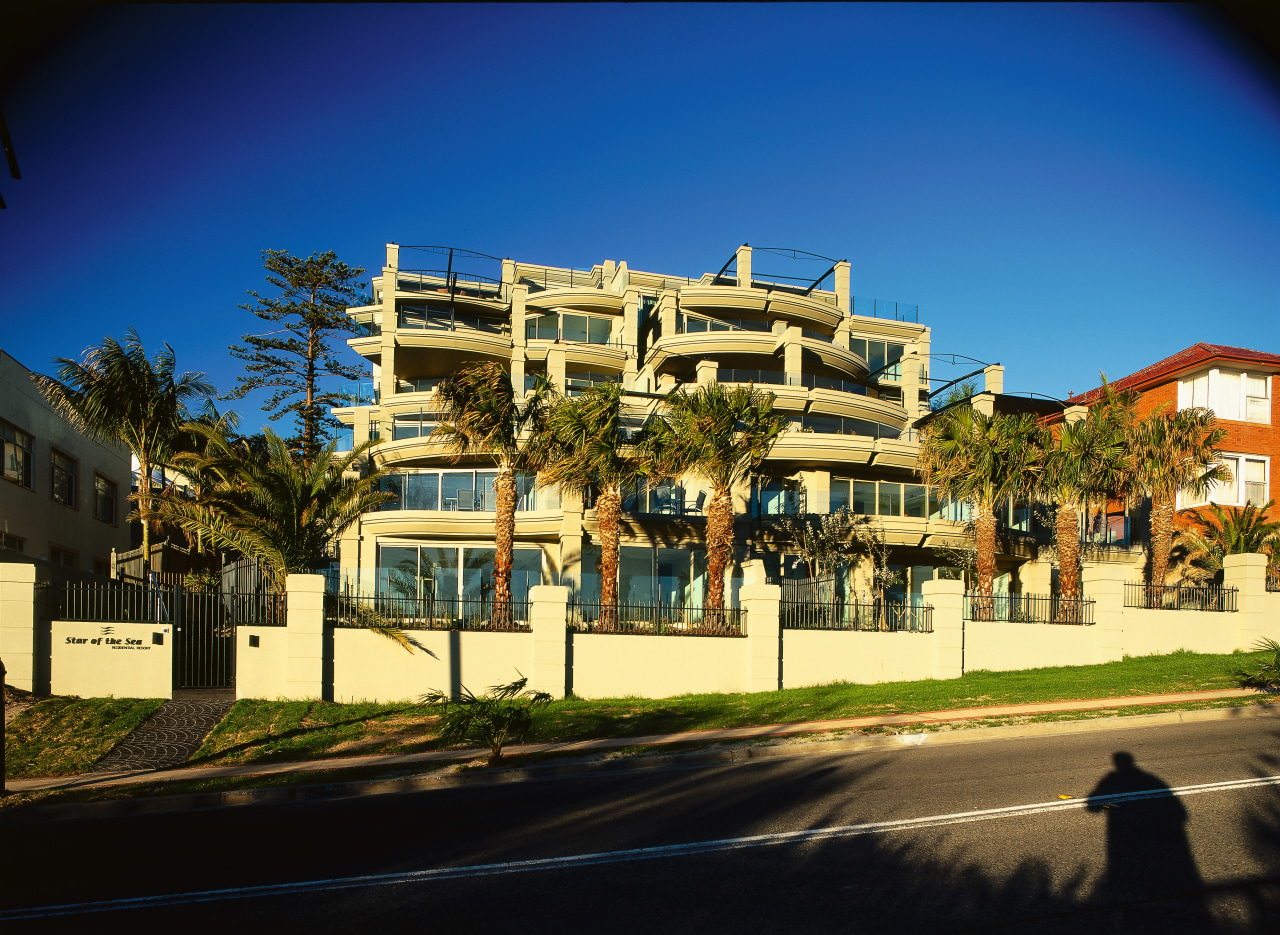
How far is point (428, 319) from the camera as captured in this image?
38406 mm

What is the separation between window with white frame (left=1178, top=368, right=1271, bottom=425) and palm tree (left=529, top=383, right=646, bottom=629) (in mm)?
24769

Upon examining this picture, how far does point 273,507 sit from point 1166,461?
2508 centimetres

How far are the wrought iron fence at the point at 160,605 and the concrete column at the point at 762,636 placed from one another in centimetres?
982

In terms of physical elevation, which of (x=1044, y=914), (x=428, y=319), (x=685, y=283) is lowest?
(x=1044, y=914)

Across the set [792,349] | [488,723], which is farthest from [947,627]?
[792,349]

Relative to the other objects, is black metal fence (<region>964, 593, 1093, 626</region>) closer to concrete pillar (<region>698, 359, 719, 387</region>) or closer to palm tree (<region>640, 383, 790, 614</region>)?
palm tree (<region>640, 383, 790, 614</region>)

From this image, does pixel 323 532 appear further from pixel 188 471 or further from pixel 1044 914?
pixel 1044 914

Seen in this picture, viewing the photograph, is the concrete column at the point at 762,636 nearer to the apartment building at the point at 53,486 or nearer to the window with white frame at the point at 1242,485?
the apartment building at the point at 53,486

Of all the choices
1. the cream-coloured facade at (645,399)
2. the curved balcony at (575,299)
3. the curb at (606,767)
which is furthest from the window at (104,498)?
the curb at (606,767)

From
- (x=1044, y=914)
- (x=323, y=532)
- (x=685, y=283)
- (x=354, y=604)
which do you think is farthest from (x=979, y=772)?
(x=685, y=283)

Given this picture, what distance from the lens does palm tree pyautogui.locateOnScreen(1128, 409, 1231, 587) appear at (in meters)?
27.2

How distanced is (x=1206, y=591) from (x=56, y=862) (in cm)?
2686

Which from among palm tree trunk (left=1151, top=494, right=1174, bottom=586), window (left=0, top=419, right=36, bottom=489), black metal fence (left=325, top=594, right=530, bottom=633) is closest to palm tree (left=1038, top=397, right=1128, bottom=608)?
palm tree trunk (left=1151, top=494, right=1174, bottom=586)

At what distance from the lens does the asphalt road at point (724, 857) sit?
624 centimetres
